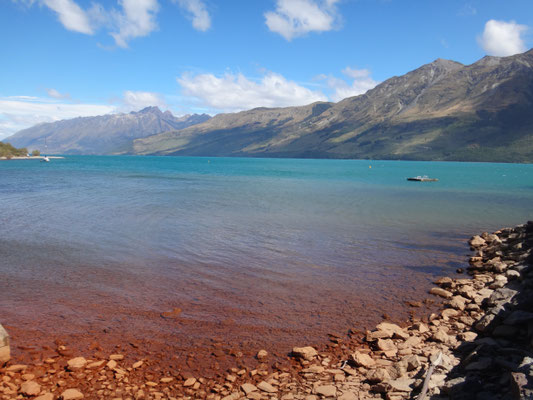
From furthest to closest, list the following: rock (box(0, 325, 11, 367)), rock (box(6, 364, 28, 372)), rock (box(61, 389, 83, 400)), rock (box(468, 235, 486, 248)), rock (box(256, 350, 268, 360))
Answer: rock (box(468, 235, 486, 248))
rock (box(256, 350, 268, 360))
rock (box(0, 325, 11, 367))
rock (box(6, 364, 28, 372))
rock (box(61, 389, 83, 400))

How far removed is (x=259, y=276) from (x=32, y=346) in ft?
33.8

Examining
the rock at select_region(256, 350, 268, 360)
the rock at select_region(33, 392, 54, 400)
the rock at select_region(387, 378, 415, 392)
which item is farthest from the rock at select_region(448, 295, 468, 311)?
the rock at select_region(33, 392, 54, 400)

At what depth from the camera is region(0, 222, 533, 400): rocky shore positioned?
892 cm

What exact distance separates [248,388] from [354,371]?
2.98 meters

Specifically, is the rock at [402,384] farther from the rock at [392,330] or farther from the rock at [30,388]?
the rock at [30,388]

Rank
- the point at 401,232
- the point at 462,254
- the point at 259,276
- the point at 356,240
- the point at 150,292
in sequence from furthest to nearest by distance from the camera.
→ the point at 401,232 → the point at 356,240 → the point at 462,254 → the point at 259,276 → the point at 150,292

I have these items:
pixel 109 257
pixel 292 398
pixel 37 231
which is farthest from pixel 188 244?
pixel 292 398

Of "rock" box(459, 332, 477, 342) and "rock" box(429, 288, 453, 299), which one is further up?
"rock" box(459, 332, 477, 342)

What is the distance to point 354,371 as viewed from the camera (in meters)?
10.8

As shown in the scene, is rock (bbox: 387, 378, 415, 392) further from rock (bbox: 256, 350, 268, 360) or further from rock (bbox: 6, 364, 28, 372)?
rock (bbox: 6, 364, 28, 372)

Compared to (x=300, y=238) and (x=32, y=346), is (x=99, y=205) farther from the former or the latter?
(x=32, y=346)

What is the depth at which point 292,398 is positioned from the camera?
9.65 meters

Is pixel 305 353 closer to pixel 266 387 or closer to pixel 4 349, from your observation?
pixel 266 387

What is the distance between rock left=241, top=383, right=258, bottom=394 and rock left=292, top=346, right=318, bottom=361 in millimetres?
2120
